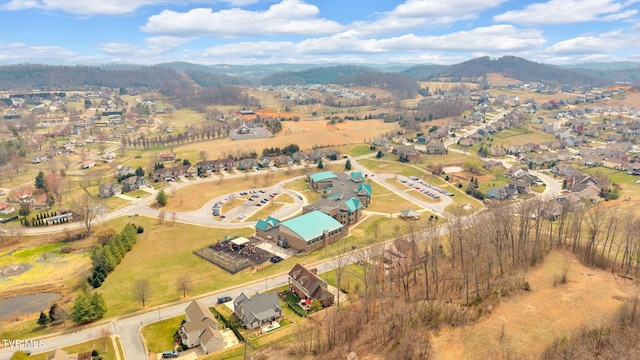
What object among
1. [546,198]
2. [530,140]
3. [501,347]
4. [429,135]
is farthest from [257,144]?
[501,347]

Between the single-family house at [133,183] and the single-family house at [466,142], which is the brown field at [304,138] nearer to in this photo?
the single-family house at [133,183]

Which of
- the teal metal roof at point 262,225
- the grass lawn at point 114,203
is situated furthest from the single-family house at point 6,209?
the teal metal roof at point 262,225

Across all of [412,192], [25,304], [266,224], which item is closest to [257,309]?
[266,224]

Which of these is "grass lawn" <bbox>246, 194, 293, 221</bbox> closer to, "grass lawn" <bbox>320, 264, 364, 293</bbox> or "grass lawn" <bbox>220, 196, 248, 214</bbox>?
"grass lawn" <bbox>220, 196, 248, 214</bbox>

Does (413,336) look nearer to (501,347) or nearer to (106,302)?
(501,347)

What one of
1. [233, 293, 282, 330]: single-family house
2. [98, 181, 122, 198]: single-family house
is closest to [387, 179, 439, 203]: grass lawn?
[233, 293, 282, 330]: single-family house
